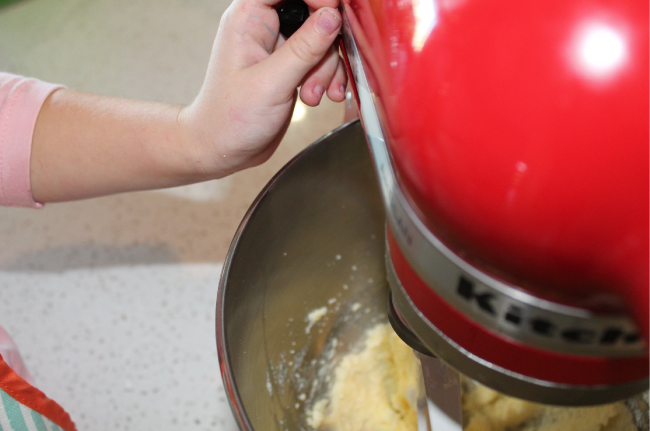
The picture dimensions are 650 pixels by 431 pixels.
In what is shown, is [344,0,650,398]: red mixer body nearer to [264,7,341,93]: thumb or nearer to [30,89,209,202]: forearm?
[264,7,341,93]: thumb

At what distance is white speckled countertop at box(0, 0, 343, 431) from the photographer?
0.63 metres

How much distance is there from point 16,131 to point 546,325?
1.82ft

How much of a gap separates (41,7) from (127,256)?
0.61 metres

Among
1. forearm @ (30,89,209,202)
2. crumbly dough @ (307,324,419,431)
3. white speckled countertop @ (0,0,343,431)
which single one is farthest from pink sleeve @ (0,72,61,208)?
crumbly dough @ (307,324,419,431)

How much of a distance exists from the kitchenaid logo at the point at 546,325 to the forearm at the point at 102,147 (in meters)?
0.37

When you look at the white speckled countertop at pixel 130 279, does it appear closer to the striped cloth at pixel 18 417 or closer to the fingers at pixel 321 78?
the striped cloth at pixel 18 417

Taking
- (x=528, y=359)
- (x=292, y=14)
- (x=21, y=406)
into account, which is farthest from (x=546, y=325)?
(x=21, y=406)

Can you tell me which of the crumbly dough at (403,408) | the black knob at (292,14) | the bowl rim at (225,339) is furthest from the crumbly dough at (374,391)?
the black knob at (292,14)

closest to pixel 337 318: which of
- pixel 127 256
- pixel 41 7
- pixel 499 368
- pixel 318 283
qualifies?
pixel 318 283

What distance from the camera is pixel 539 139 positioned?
0.73 feet

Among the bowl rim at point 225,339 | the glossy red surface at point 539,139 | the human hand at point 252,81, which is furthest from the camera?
the human hand at point 252,81

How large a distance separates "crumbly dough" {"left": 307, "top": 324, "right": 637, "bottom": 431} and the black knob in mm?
366

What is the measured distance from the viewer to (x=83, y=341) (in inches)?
26.5

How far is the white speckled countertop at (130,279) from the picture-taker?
0.63 m
